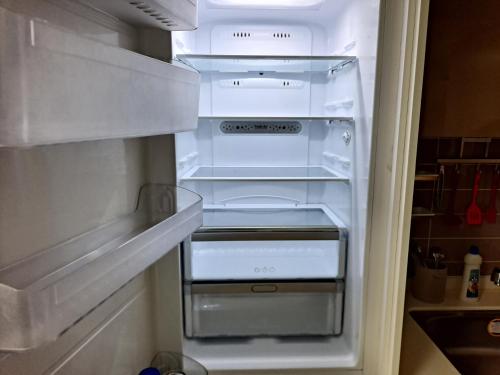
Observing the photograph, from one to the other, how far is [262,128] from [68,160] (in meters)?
1.26

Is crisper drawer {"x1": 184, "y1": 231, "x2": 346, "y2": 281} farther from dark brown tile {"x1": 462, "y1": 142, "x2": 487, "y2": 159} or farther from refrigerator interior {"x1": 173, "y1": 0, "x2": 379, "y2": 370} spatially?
dark brown tile {"x1": 462, "y1": 142, "x2": 487, "y2": 159}

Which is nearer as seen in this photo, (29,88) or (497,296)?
(29,88)

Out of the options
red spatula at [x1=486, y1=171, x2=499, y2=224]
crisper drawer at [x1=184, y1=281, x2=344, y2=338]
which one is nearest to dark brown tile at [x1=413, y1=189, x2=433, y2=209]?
red spatula at [x1=486, y1=171, x2=499, y2=224]

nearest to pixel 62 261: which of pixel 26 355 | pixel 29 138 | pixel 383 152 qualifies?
pixel 26 355

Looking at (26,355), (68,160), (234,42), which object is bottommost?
(26,355)

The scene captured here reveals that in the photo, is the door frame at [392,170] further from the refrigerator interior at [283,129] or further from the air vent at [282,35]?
the air vent at [282,35]

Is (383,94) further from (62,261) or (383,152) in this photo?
(62,261)

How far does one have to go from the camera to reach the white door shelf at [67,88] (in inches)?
15.5

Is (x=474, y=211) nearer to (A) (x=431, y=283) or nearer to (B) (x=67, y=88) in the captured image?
(A) (x=431, y=283)

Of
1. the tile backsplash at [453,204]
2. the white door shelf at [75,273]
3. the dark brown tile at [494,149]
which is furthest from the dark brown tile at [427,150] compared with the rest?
the white door shelf at [75,273]

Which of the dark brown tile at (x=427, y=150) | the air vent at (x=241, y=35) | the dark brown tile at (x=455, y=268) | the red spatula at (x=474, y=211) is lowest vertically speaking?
the dark brown tile at (x=455, y=268)

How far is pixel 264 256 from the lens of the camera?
159 cm

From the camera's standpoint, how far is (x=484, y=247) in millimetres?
1635

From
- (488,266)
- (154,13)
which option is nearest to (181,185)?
(154,13)
